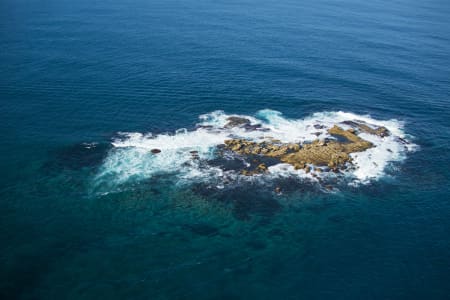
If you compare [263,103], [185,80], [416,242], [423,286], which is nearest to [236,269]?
[423,286]

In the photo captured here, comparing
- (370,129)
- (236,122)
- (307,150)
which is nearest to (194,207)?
(307,150)

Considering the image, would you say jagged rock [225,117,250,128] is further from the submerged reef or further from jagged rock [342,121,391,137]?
jagged rock [342,121,391,137]

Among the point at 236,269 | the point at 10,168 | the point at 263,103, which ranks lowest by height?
the point at 236,269

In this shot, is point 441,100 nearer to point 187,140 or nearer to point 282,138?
point 282,138

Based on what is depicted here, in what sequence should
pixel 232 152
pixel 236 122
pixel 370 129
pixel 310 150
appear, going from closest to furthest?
pixel 232 152 → pixel 310 150 → pixel 370 129 → pixel 236 122

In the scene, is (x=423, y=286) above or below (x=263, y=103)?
below

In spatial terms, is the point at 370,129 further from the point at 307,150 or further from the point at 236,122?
the point at 236,122
